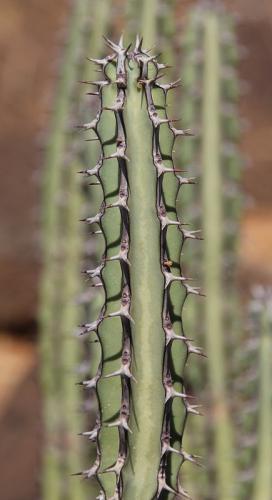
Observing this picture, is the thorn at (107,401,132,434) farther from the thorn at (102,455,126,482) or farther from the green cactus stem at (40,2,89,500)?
the green cactus stem at (40,2,89,500)

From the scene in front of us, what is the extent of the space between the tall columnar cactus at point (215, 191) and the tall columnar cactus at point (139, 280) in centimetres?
145

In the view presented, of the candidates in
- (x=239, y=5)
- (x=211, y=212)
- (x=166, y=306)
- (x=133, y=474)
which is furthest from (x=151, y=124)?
(x=239, y=5)

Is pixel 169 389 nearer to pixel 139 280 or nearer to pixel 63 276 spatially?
pixel 139 280

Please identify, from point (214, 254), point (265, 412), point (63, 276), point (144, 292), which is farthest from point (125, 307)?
point (63, 276)

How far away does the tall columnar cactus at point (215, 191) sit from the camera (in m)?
2.88

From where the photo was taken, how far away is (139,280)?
4.50ft

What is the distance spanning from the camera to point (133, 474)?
141 cm

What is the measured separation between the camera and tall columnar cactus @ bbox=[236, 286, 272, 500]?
90.3 inches

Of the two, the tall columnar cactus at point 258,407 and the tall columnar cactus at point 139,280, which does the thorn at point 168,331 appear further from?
the tall columnar cactus at point 258,407

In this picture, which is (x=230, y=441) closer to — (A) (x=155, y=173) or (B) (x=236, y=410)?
(B) (x=236, y=410)

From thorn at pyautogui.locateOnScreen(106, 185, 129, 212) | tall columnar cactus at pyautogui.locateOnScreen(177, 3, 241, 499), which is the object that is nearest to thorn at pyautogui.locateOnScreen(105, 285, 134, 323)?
thorn at pyautogui.locateOnScreen(106, 185, 129, 212)

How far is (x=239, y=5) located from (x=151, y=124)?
5138mm

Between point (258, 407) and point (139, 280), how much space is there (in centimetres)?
105

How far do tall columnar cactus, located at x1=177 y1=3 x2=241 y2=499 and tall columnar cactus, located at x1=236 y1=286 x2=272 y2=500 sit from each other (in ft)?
1.22
